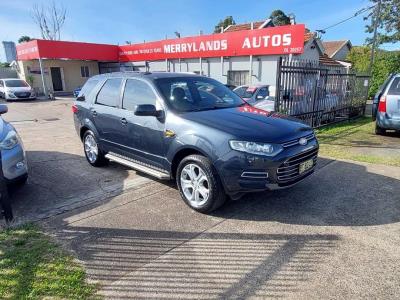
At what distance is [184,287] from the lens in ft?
8.48

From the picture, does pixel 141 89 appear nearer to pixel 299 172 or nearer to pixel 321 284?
pixel 299 172

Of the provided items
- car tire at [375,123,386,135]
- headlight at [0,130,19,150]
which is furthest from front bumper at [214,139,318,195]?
car tire at [375,123,386,135]

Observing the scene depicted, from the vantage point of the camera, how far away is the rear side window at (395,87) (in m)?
7.56

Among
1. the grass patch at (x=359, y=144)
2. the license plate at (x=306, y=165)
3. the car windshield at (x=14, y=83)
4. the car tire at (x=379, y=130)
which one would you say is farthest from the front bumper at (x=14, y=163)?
the car windshield at (x=14, y=83)

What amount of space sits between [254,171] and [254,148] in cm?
27

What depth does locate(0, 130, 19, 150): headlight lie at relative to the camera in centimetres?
419

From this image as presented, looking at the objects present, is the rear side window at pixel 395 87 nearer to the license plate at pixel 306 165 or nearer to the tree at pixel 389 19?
the license plate at pixel 306 165

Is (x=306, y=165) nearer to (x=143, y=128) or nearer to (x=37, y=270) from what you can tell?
(x=143, y=128)

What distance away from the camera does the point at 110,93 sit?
17.4ft

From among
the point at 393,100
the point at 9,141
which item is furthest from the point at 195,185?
the point at 393,100

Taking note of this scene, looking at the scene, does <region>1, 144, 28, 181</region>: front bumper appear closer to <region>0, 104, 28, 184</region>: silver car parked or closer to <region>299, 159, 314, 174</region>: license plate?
<region>0, 104, 28, 184</region>: silver car parked

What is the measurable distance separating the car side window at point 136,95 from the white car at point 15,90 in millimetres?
20544

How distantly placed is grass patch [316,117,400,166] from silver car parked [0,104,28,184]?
5668mm

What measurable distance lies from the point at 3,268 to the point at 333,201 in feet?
13.0
